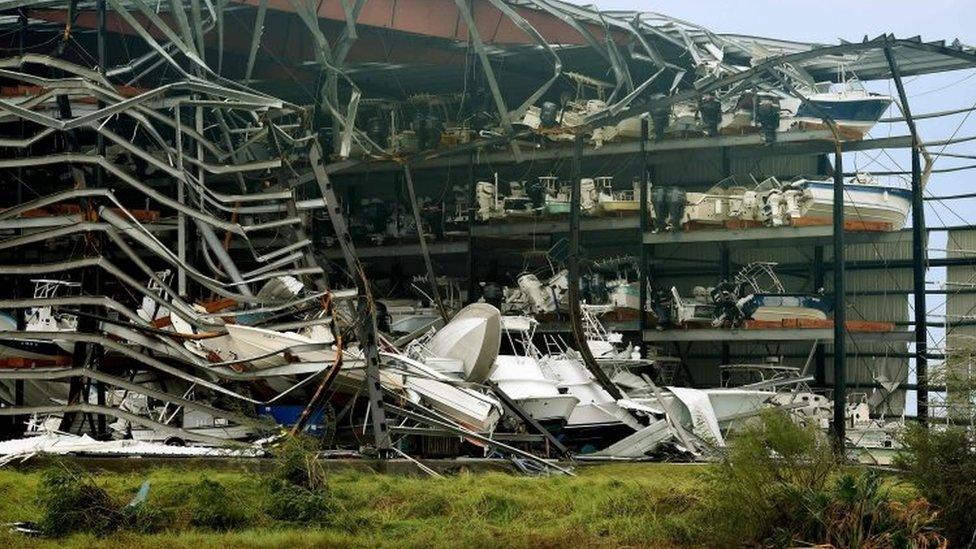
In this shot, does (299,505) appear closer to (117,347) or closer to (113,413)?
(113,413)

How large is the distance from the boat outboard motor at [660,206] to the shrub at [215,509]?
25.0m

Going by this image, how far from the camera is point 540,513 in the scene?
Result: 69.2 ft

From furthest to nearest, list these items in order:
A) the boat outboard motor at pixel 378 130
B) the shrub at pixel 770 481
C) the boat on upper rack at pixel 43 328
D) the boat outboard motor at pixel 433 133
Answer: the boat outboard motor at pixel 378 130 < the boat outboard motor at pixel 433 133 < the boat on upper rack at pixel 43 328 < the shrub at pixel 770 481

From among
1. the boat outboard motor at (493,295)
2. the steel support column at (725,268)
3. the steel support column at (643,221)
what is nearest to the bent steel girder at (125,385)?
the boat outboard motor at (493,295)

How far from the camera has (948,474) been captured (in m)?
19.7

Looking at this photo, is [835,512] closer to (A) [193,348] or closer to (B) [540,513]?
(B) [540,513]

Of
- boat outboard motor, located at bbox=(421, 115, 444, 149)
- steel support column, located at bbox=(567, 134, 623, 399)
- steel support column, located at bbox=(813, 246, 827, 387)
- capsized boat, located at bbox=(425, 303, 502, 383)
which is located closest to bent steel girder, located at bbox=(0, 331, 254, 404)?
capsized boat, located at bbox=(425, 303, 502, 383)

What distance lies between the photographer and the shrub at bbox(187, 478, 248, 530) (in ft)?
66.1

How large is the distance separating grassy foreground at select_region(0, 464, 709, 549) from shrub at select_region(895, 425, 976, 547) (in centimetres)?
285

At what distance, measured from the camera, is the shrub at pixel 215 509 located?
2016cm

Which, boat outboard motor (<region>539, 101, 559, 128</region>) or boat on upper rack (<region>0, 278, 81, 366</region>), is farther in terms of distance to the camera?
boat outboard motor (<region>539, 101, 559, 128</region>)

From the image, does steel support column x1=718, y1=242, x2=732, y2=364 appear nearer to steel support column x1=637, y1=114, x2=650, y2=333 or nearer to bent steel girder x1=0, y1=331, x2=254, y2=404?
steel support column x1=637, y1=114, x2=650, y2=333

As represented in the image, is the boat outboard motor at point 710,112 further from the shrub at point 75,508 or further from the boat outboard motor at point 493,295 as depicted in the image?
the shrub at point 75,508

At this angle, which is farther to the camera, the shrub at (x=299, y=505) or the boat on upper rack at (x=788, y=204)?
the boat on upper rack at (x=788, y=204)
